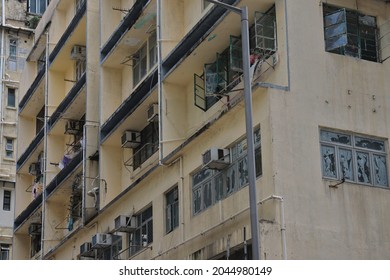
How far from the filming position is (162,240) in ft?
89.5

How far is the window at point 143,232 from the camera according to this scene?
2859 centimetres

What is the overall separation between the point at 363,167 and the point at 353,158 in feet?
1.20

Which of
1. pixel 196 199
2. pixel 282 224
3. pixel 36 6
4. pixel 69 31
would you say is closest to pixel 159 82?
pixel 196 199

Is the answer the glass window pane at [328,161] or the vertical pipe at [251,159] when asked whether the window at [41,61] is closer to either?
the glass window pane at [328,161]

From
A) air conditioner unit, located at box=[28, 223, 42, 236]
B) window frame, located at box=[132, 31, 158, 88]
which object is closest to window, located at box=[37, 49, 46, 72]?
air conditioner unit, located at box=[28, 223, 42, 236]

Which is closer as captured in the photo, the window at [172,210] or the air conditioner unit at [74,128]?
the window at [172,210]

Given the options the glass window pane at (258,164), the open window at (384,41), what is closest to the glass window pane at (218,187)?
the glass window pane at (258,164)

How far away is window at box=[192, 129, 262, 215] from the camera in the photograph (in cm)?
2338

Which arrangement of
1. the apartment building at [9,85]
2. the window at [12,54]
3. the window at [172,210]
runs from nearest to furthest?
the window at [172,210], the apartment building at [9,85], the window at [12,54]

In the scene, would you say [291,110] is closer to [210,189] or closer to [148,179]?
[210,189]

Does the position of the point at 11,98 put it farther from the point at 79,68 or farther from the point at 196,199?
the point at 196,199

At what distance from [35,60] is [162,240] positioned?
2172 cm

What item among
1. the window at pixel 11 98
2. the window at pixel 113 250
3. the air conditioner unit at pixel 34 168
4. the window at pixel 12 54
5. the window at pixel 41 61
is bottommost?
the window at pixel 113 250

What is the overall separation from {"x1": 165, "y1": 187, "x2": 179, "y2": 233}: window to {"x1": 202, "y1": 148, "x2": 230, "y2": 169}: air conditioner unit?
3.09 meters
